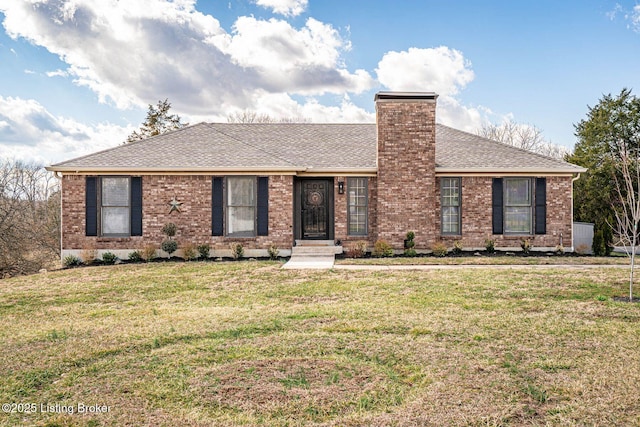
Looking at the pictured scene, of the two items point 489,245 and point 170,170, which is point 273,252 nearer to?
point 170,170

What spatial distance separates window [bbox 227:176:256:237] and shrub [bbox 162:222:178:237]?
68.2 inches

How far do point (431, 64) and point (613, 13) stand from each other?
7.16 m

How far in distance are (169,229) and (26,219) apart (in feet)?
42.2

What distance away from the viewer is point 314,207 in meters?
14.8

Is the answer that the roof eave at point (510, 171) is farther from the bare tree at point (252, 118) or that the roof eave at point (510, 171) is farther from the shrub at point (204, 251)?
the bare tree at point (252, 118)

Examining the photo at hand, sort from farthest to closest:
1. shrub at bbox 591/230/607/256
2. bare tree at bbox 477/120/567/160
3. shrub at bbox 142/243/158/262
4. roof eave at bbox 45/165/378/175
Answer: bare tree at bbox 477/120/567/160 < shrub at bbox 591/230/607/256 < roof eave at bbox 45/165/378/175 < shrub at bbox 142/243/158/262

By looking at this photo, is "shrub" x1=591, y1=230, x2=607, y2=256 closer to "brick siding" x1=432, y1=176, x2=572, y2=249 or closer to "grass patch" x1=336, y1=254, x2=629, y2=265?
"brick siding" x1=432, y1=176, x2=572, y2=249

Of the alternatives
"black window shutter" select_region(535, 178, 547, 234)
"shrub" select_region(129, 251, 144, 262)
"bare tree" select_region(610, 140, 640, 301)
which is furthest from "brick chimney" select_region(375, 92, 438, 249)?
"shrub" select_region(129, 251, 144, 262)

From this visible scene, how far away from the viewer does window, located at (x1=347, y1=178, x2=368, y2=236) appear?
14.5 metres

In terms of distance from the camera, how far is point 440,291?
8570mm

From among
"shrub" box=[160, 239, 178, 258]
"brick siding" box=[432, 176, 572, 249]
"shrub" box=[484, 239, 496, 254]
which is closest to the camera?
"shrub" box=[160, 239, 178, 258]

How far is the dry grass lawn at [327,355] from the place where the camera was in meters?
3.69

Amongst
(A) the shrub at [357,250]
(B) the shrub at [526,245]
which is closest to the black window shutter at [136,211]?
(A) the shrub at [357,250]

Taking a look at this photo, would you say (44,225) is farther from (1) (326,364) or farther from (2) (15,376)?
(1) (326,364)
